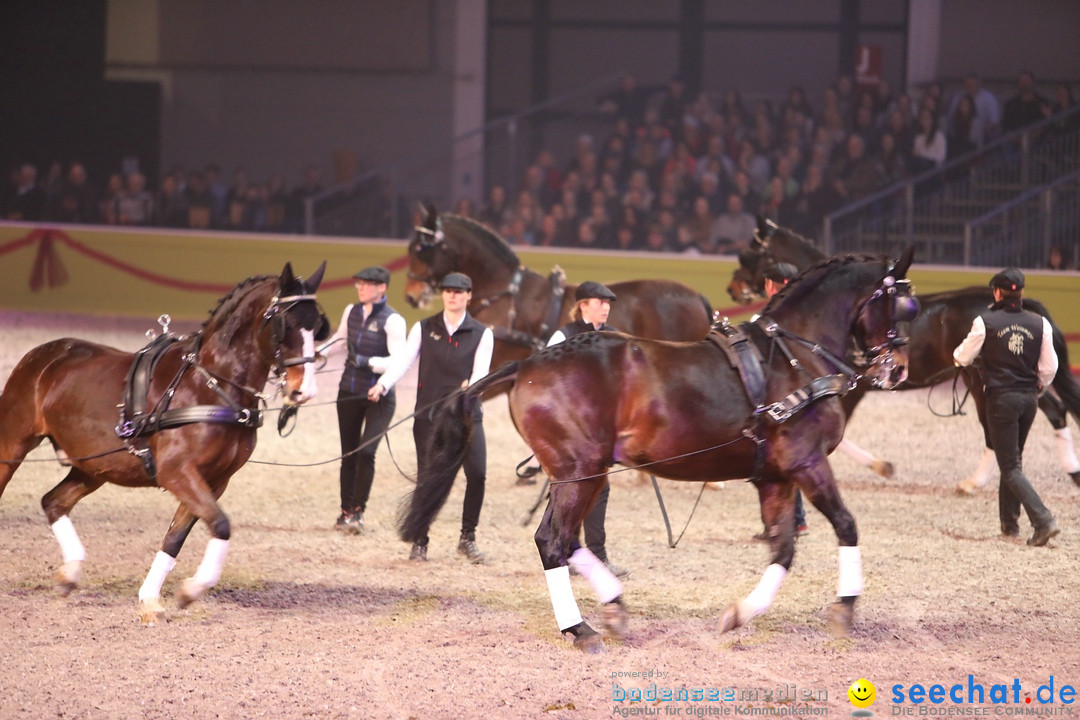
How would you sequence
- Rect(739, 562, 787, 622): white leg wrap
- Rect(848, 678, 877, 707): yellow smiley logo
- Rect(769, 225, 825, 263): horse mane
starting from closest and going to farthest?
Rect(848, 678, 877, 707): yellow smiley logo
Rect(739, 562, 787, 622): white leg wrap
Rect(769, 225, 825, 263): horse mane

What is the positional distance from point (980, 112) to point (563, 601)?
12.5 m

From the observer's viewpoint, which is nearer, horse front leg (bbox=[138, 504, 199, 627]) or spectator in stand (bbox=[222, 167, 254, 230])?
A: horse front leg (bbox=[138, 504, 199, 627])

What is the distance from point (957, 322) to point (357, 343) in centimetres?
430

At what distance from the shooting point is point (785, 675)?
4.91 metres

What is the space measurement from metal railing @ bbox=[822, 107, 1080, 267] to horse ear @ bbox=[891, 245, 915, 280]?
29.4 feet

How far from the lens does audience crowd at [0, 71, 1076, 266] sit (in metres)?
15.2

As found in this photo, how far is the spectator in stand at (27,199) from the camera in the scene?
1673cm

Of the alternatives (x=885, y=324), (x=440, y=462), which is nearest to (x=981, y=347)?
(x=885, y=324)

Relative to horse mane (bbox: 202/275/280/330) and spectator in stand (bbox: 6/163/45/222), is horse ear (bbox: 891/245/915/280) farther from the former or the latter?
spectator in stand (bbox: 6/163/45/222)

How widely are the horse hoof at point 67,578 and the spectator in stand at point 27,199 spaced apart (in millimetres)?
12219

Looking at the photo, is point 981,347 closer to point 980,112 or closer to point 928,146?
point 928,146

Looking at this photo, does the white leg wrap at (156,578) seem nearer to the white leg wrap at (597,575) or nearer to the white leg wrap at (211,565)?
the white leg wrap at (211,565)

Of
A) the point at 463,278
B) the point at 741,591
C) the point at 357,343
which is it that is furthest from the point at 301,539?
the point at 741,591

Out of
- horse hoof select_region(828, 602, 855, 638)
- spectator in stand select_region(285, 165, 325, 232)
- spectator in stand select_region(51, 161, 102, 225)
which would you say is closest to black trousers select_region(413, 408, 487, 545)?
horse hoof select_region(828, 602, 855, 638)
